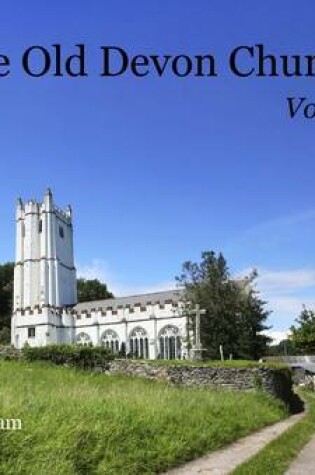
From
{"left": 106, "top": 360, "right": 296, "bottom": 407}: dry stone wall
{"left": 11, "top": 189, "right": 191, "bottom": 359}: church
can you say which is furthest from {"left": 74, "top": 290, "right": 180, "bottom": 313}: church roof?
{"left": 106, "top": 360, "right": 296, "bottom": 407}: dry stone wall

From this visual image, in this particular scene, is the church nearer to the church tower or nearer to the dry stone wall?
the church tower

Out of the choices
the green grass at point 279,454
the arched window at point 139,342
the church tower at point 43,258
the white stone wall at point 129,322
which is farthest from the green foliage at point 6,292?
the green grass at point 279,454

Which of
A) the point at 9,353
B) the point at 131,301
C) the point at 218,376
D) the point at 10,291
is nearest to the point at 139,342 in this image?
the point at 131,301

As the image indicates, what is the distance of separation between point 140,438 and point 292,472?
2280 millimetres

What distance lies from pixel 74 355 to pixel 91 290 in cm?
6263

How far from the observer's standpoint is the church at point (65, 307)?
207 feet

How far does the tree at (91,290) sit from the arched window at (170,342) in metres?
24.7

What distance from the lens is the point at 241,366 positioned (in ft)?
70.9

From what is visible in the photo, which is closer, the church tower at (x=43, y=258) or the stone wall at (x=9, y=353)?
the stone wall at (x=9, y=353)

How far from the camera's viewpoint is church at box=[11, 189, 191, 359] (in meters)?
63.2

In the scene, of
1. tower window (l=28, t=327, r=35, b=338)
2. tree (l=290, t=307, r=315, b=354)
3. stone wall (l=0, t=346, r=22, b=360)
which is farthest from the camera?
tower window (l=28, t=327, r=35, b=338)

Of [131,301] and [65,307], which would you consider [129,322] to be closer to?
[131,301]

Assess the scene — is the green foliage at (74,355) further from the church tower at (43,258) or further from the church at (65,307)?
the church tower at (43,258)

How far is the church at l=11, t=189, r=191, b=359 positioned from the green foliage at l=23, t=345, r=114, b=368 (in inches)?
1067
